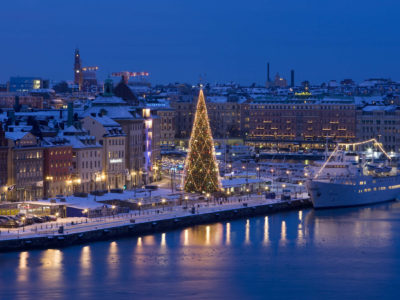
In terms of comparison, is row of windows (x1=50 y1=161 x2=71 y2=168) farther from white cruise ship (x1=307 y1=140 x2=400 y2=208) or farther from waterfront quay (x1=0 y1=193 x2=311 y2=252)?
white cruise ship (x1=307 y1=140 x2=400 y2=208)

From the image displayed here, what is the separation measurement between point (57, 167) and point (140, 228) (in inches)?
355

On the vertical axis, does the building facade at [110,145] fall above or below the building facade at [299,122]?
below

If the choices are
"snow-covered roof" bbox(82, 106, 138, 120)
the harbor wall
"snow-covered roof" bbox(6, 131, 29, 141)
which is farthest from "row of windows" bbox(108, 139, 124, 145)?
the harbor wall

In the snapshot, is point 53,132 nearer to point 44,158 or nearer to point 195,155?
point 44,158

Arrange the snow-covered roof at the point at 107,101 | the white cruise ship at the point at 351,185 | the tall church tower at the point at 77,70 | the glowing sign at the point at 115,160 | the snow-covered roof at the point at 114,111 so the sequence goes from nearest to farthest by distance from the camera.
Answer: the white cruise ship at the point at 351,185 → the glowing sign at the point at 115,160 → the snow-covered roof at the point at 114,111 → the snow-covered roof at the point at 107,101 → the tall church tower at the point at 77,70

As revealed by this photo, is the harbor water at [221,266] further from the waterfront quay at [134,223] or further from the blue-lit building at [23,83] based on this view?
the blue-lit building at [23,83]

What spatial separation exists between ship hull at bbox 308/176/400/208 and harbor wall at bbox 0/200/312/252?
1079mm

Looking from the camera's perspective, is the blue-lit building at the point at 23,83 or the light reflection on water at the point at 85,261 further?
the blue-lit building at the point at 23,83

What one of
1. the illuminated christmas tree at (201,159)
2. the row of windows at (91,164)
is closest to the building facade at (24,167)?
the row of windows at (91,164)

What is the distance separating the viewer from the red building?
1954 inches

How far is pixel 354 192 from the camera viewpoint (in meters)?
55.9

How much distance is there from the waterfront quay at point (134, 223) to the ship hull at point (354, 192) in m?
1.01

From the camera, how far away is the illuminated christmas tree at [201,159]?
48.8 metres

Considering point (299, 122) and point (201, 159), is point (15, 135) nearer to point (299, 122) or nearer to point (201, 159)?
point (201, 159)
